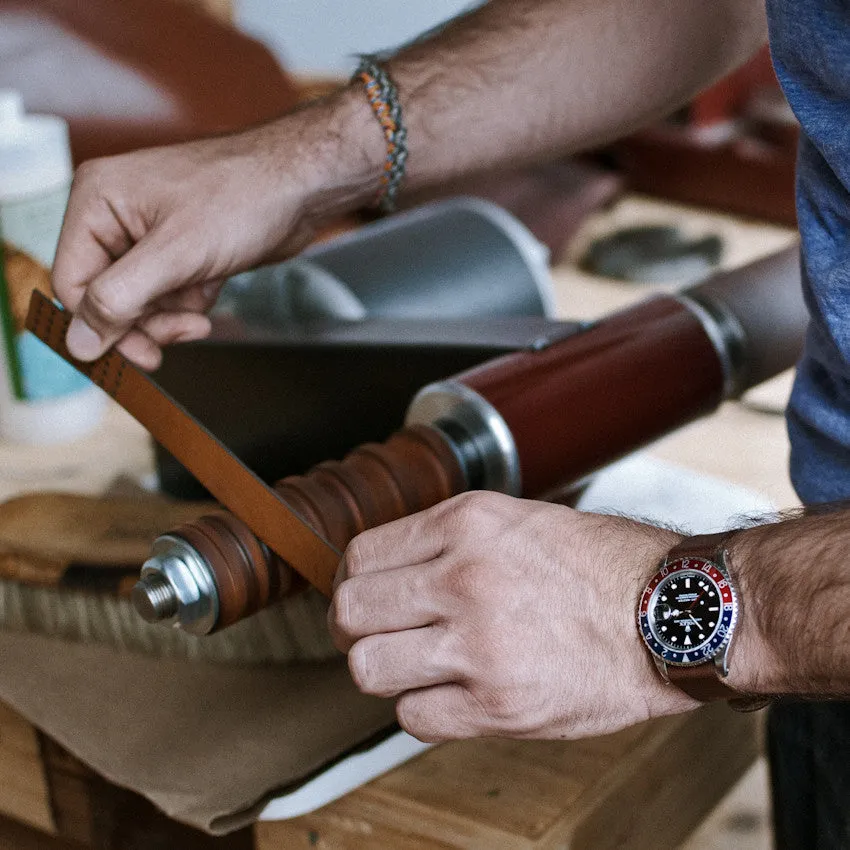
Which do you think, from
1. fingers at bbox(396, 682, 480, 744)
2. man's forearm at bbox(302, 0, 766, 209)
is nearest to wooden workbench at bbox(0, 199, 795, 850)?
fingers at bbox(396, 682, 480, 744)

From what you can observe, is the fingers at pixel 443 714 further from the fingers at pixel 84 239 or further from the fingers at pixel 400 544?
the fingers at pixel 84 239

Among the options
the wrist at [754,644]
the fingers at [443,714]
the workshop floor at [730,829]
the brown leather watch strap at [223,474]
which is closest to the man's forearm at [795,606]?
the wrist at [754,644]

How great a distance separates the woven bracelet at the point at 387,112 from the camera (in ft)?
3.13

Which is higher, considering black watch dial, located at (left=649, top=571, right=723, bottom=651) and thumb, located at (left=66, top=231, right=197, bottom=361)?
thumb, located at (left=66, top=231, right=197, bottom=361)

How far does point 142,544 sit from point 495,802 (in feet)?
1.25

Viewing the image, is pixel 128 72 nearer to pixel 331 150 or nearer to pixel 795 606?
pixel 331 150

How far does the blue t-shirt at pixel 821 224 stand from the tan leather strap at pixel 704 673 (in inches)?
6.6

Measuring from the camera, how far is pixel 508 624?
614mm

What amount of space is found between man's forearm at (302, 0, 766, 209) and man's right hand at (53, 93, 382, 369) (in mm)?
47

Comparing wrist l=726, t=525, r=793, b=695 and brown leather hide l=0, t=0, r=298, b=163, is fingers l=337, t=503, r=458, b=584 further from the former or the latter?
brown leather hide l=0, t=0, r=298, b=163

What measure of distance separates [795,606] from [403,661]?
0.20 meters

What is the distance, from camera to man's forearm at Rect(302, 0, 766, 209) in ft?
3.22

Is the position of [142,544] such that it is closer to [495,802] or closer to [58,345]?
[58,345]

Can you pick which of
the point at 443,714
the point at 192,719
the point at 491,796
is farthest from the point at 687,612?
the point at 192,719
